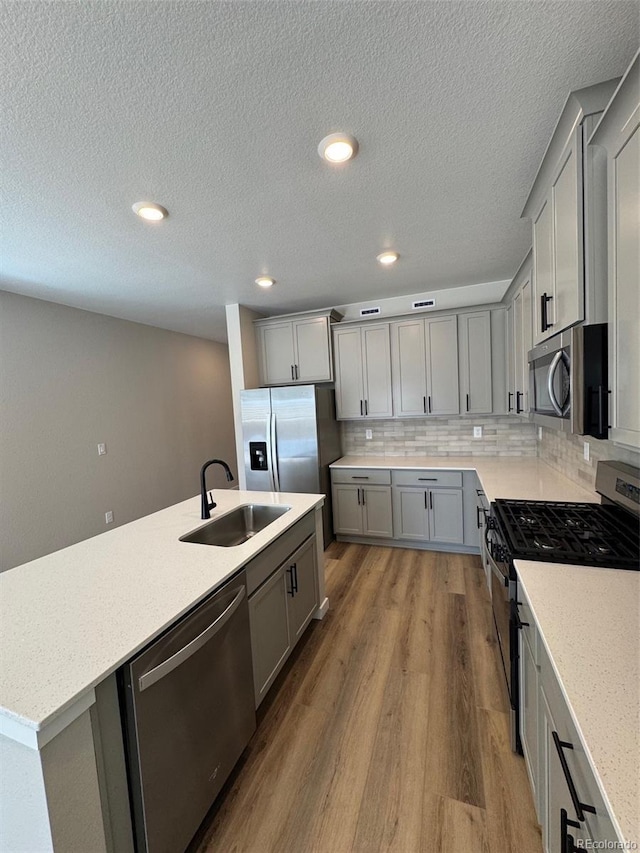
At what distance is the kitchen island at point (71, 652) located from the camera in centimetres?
78

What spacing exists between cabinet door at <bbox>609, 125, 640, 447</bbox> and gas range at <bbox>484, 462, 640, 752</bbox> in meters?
0.48

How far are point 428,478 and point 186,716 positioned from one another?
275cm

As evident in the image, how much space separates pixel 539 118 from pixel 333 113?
2.79 feet

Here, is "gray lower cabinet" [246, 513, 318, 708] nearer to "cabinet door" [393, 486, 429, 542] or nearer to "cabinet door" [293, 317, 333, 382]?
"cabinet door" [393, 486, 429, 542]

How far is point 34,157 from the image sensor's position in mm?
1482

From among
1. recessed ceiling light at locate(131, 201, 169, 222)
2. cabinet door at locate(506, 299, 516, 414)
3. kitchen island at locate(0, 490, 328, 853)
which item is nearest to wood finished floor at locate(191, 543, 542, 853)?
kitchen island at locate(0, 490, 328, 853)

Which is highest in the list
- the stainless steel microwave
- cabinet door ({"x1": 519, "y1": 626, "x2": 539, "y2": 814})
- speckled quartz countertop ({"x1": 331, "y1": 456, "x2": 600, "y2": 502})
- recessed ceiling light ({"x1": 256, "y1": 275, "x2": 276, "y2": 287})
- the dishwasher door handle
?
recessed ceiling light ({"x1": 256, "y1": 275, "x2": 276, "y2": 287})

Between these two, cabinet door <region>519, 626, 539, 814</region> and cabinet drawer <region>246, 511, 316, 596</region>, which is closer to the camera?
cabinet door <region>519, 626, 539, 814</region>

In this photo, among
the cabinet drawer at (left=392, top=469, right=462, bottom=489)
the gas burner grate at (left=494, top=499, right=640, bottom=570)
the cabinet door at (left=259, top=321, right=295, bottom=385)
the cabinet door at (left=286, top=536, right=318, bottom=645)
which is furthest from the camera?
the cabinet door at (left=259, top=321, right=295, bottom=385)

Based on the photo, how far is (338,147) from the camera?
150 cm

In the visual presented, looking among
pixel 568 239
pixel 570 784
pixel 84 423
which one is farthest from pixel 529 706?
pixel 84 423

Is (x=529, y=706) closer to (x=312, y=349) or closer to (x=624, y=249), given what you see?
(x=624, y=249)

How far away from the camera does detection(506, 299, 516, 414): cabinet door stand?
2998 mm

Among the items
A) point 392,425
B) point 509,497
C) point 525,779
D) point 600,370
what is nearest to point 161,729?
point 525,779
